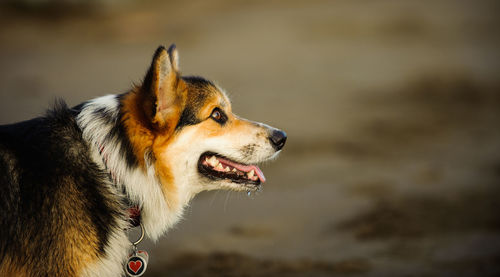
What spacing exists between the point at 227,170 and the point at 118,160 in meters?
0.90

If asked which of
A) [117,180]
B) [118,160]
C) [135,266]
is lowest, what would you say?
[135,266]

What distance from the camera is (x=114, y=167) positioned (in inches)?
131

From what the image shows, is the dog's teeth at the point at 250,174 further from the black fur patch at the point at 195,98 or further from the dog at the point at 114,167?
the black fur patch at the point at 195,98

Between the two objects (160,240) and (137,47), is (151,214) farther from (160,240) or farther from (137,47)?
(137,47)

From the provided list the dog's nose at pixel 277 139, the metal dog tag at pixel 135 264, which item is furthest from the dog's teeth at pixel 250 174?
the metal dog tag at pixel 135 264

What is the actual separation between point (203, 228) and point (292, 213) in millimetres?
1215

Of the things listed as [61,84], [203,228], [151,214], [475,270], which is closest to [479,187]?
[475,270]

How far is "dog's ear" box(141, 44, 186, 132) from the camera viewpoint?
10.7ft

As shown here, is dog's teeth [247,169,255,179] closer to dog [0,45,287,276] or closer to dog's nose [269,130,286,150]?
dog [0,45,287,276]

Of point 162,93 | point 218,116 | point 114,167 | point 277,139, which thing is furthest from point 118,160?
point 277,139

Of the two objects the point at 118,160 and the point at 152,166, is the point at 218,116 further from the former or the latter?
the point at 118,160

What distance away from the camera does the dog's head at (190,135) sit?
3.42m

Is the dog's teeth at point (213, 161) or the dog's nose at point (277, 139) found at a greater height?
the dog's nose at point (277, 139)

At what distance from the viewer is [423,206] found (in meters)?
6.61
